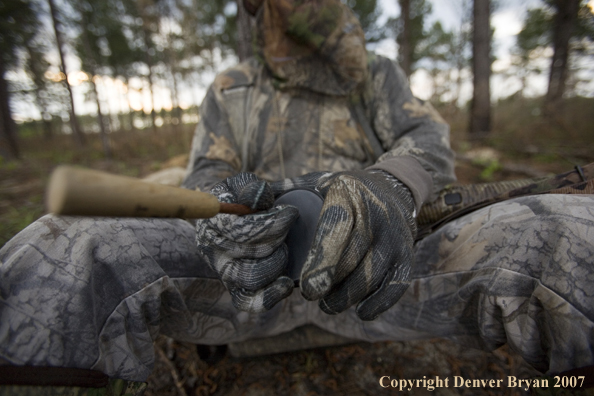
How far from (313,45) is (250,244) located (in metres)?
1.20

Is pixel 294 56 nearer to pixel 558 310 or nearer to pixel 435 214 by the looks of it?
pixel 435 214

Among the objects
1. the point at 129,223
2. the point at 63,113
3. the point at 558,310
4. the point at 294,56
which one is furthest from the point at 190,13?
the point at 558,310

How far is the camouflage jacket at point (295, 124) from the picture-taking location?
5.36ft

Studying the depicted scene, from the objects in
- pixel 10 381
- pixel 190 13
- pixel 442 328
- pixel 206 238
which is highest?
pixel 190 13

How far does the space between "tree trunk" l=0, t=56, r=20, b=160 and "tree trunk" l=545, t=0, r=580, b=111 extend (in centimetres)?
1462

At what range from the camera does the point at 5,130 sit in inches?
323

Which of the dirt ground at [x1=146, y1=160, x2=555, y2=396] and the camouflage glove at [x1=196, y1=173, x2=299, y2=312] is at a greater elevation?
the camouflage glove at [x1=196, y1=173, x2=299, y2=312]

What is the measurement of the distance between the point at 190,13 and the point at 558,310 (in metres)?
14.0

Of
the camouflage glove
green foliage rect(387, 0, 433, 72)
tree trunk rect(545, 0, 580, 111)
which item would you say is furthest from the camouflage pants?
green foliage rect(387, 0, 433, 72)

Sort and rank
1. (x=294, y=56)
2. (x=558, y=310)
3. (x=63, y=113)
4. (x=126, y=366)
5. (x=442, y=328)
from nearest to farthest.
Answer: (x=558, y=310) → (x=126, y=366) → (x=442, y=328) → (x=294, y=56) → (x=63, y=113)

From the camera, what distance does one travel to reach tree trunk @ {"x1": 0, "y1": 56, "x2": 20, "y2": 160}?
25.9 ft

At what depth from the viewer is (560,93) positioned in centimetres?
789

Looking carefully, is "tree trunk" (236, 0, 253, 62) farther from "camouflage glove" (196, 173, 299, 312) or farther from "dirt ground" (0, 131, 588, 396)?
"dirt ground" (0, 131, 588, 396)

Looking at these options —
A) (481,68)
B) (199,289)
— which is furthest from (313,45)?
(481,68)
